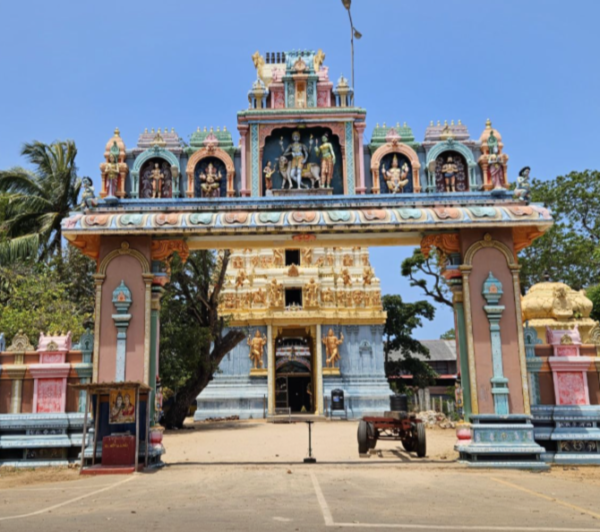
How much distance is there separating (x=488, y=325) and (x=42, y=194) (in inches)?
689

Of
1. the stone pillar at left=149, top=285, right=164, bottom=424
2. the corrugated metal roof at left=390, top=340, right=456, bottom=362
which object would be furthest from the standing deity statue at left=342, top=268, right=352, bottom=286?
the stone pillar at left=149, top=285, right=164, bottom=424

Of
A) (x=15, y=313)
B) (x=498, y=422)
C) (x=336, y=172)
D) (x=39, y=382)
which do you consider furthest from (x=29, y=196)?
(x=498, y=422)

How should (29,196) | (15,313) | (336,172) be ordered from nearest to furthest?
1. (336,172)
2. (15,313)
3. (29,196)

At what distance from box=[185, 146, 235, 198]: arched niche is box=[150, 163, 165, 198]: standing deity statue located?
522 millimetres

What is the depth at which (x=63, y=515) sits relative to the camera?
643 centimetres

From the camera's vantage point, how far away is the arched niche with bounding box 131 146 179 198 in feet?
40.4

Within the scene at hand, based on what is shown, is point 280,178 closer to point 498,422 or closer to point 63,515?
point 498,422

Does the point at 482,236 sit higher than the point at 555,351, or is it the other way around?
the point at 482,236

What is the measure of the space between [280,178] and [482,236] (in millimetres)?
4017

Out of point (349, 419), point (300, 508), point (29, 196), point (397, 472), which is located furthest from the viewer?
point (349, 419)

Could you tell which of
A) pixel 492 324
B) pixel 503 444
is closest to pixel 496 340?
pixel 492 324

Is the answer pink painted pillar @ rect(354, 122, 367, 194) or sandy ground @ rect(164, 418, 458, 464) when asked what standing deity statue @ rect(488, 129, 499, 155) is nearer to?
pink painted pillar @ rect(354, 122, 367, 194)

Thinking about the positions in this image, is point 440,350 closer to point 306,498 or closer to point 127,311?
point 127,311

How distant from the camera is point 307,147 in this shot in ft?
41.7
